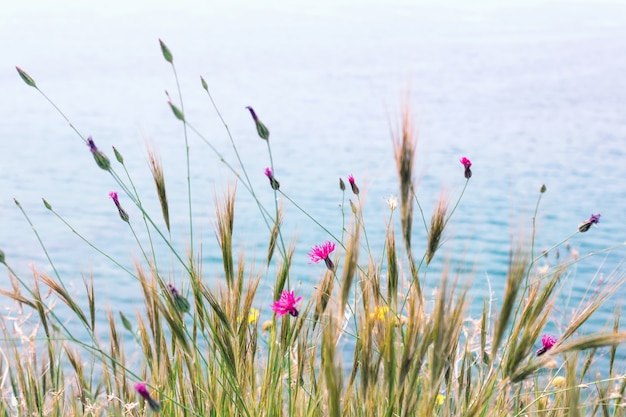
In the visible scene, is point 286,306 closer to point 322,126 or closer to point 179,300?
point 179,300

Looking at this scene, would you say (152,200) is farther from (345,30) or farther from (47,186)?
(345,30)

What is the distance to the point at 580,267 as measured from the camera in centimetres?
722

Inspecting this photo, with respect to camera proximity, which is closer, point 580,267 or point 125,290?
point 125,290

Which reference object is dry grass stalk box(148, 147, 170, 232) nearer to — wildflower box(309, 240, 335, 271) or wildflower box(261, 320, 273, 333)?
wildflower box(309, 240, 335, 271)

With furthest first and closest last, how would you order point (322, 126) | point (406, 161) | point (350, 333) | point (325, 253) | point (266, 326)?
point (322, 126) → point (266, 326) → point (325, 253) → point (350, 333) → point (406, 161)

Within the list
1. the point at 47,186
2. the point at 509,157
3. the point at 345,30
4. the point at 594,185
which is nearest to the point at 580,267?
the point at 594,185

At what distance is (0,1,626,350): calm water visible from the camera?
7.21m

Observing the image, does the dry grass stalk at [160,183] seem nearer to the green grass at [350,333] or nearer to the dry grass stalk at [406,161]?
the green grass at [350,333]

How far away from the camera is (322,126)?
535 inches

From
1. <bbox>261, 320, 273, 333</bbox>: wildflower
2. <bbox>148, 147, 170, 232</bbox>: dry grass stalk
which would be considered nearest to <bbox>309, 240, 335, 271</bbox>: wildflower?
<bbox>148, 147, 170, 232</bbox>: dry grass stalk

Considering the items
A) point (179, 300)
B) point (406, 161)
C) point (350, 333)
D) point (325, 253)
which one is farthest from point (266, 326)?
point (406, 161)

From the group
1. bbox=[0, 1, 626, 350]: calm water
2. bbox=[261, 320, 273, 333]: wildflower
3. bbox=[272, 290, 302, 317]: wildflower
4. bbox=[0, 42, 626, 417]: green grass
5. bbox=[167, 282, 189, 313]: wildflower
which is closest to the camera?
bbox=[0, 42, 626, 417]: green grass

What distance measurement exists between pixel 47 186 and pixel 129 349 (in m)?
4.78

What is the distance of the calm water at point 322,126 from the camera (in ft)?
23.7
